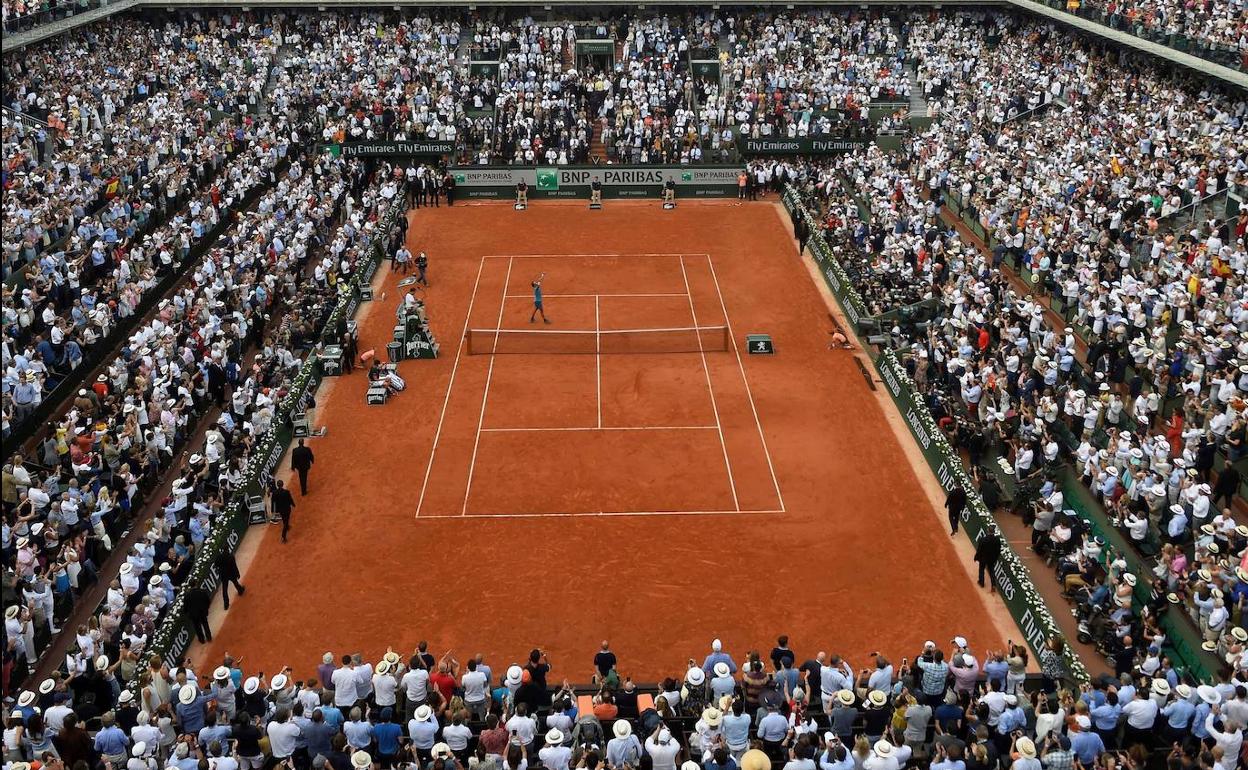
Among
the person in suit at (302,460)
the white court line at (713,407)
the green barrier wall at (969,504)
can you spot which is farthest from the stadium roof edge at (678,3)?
the person in suit at (302,460)

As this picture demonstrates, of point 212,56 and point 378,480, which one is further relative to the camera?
point 212,56

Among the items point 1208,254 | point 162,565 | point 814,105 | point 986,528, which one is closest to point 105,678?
point 162,565

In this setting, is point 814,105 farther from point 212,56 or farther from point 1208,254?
point 212,56

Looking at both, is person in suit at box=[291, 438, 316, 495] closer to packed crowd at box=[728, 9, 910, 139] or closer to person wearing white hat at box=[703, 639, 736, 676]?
person wearing white hat at box=[703, 639, 736, 676]

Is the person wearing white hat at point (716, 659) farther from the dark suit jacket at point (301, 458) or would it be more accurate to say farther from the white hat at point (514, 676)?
the dark suit jacket at point (301, 458)

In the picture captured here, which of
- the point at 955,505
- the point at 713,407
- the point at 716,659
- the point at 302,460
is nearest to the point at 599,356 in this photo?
the point at 713,407

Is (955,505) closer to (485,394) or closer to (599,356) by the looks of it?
(599,356)

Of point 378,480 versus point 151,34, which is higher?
point 151,34
